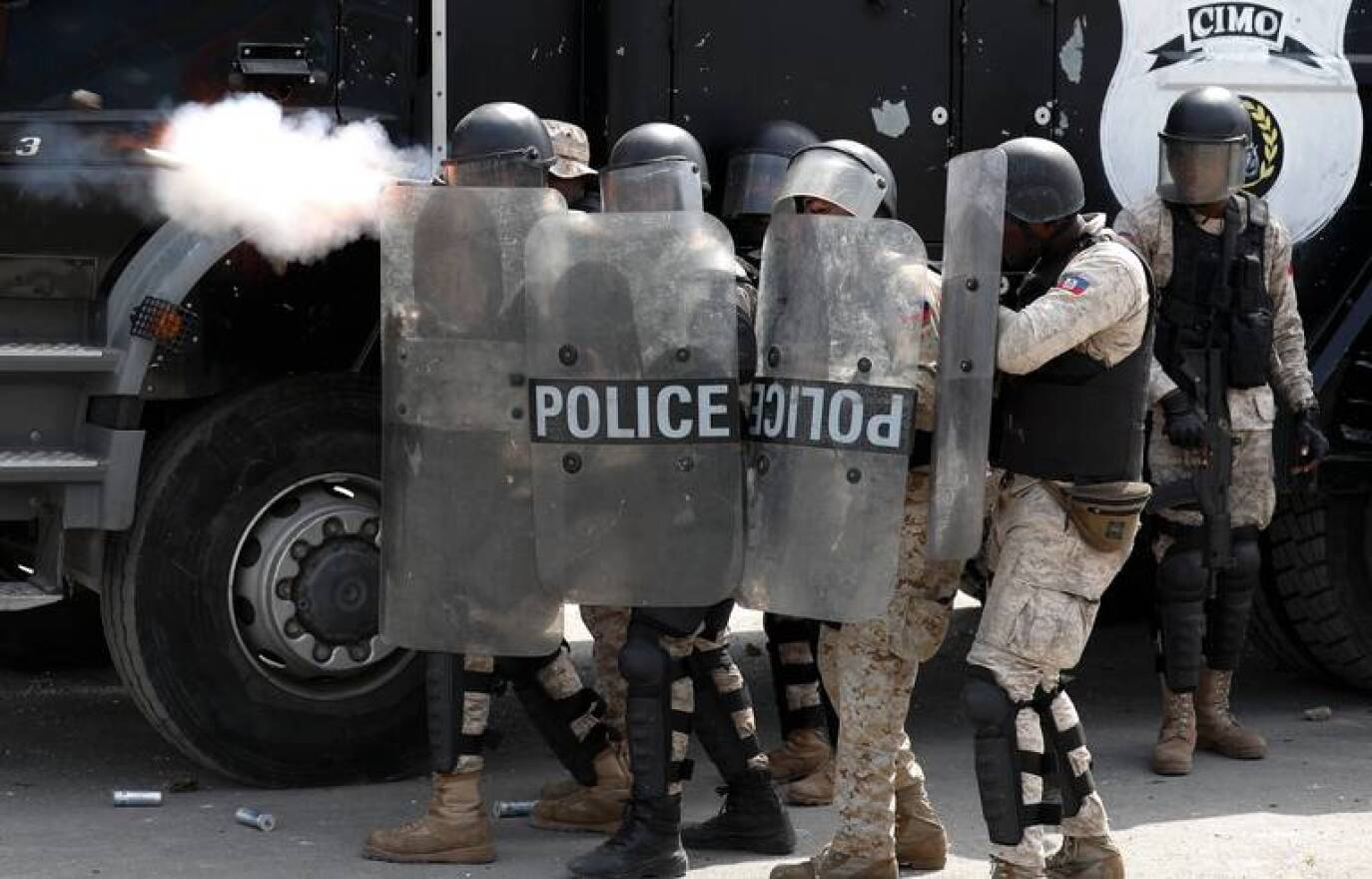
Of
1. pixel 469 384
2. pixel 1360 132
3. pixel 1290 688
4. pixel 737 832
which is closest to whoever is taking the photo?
pixel 469 384

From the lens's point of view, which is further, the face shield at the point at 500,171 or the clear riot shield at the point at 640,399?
the face shield at the point at 500,171

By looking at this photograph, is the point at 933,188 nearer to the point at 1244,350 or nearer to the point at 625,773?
the point at 1244,350

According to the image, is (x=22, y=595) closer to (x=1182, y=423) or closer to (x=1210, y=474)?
(x=1182, y=423)

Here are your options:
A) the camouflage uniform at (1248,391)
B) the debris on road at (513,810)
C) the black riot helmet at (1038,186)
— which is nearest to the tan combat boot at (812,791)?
the debris on road at (513,810)

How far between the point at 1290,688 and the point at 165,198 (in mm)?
4154

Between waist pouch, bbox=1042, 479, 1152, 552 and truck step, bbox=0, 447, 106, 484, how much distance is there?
238 centimetres

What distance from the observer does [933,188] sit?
7070mm

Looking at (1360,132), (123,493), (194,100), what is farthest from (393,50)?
(1360,132)

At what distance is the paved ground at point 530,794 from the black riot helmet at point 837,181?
159 centimetres

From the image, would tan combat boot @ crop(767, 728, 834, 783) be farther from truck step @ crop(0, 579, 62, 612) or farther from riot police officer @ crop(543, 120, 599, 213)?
truck step @ crop(0, 579, 62, 612)

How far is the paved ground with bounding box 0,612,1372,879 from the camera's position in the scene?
585 cm

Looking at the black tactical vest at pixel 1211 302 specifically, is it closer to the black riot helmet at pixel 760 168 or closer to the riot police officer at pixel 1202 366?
the riot police officer at pixel 1202 366

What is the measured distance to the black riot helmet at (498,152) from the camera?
575 cm

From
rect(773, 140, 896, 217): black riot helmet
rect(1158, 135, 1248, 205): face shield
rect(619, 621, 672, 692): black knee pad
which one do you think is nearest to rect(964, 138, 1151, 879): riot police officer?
rect(773, 140, 896, 217): black riot helmet
